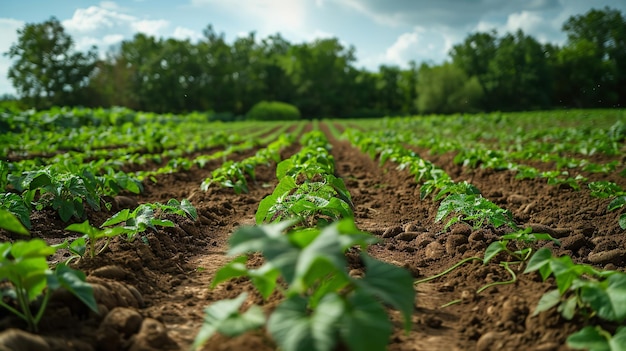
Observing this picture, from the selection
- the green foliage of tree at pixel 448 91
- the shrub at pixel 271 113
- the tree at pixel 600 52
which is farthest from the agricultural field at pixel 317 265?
the green foliage of tree at pixel 448 91

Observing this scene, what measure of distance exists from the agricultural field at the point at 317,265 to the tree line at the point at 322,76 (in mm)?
42869

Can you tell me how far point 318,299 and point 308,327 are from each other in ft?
1.20

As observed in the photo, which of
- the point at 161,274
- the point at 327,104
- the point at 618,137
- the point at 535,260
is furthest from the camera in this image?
the point at 327,104

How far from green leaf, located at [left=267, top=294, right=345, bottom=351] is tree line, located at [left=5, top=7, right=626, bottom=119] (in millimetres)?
46679

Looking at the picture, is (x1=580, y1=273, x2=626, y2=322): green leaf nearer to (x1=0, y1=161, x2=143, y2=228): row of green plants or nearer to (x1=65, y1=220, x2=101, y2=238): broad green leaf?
(x1=65, y1=220, x2=101, y2=238): broad green leaf

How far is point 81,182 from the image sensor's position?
4570 mm

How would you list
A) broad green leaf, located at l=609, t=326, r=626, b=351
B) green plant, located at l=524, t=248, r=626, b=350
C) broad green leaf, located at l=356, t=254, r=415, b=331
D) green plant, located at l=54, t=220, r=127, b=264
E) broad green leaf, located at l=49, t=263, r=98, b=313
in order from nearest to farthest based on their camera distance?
1. broad green leaf, located at l=356, t=254, r=415, b=331
2. broad green leaf, located at l=609, t=326, r=626, b=351
3. green plant, located at l=524, t=248, r=626, b=350
4. broad green leaf, located at l=49, t=263, r=98, b=313
5. green plant, located at l=54, t=220, r=127, b=264

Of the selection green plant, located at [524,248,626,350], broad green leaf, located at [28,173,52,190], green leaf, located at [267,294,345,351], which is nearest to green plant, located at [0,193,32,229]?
broad green leaf, located at [28,173,52,190]

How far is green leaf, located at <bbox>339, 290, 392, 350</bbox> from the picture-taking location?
65.4 inches

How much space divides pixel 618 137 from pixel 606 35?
44.9m

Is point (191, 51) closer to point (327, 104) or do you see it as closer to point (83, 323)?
point (327, 104)

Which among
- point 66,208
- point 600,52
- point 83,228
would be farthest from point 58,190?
point 600,52

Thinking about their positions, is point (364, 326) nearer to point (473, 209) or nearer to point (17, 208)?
point (473, 209)

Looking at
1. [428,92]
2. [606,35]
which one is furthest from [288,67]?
[606,35]
